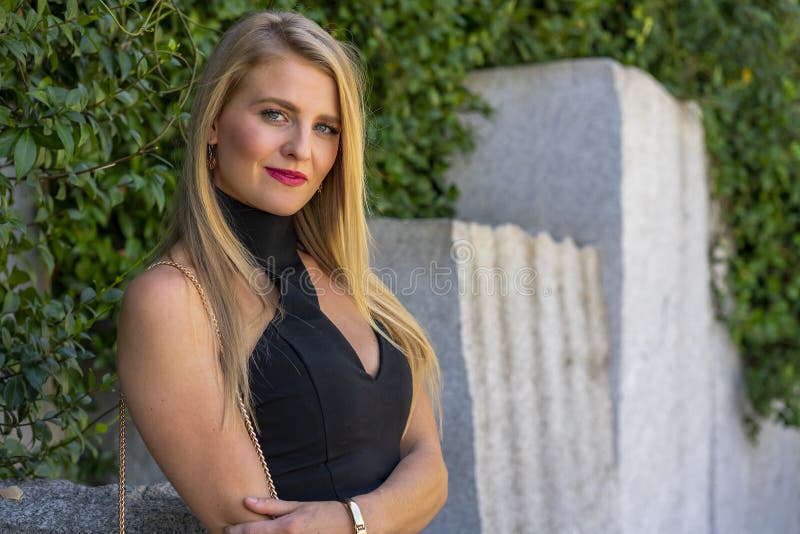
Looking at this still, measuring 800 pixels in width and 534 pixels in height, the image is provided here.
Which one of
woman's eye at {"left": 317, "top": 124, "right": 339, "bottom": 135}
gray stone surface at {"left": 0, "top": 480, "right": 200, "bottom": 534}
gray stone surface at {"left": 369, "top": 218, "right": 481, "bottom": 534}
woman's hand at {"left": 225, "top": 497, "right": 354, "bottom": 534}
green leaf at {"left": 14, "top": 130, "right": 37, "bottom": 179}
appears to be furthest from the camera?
gray stone surface at {"left": 369, "top": 218, "right": 481, "bottom": 534}

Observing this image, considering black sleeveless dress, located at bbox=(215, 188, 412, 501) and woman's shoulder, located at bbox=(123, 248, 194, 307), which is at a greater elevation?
woman's shoulder, located at bbox=(123, 248, 194, 307)

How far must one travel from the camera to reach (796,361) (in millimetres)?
5043

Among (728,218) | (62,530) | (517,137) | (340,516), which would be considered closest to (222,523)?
(340,516)

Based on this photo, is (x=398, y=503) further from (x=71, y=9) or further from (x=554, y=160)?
(x=554, y=160)

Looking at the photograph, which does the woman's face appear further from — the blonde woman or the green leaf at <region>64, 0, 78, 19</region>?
the green leaf at <region>64, 0, 78, 19</region>

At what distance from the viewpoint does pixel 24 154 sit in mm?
1910

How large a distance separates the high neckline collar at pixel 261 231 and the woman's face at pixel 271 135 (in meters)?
0.02

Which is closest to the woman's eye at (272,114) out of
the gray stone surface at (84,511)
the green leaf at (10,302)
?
the green leaf at (10,302)

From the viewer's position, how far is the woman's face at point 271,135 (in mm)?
1927

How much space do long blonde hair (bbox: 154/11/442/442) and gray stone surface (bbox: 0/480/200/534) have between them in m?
0.36

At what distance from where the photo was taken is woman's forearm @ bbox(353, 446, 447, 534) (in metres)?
1.81

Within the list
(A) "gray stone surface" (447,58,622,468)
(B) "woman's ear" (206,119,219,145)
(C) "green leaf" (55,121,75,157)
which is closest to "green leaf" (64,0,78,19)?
(C) "green leaf" (55,121,75,157)

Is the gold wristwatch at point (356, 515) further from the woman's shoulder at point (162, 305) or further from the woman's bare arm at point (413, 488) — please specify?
the woman's shoulder at point (162, 305)

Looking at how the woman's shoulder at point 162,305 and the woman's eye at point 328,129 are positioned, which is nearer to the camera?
the woman's shoulder at point 162,305
